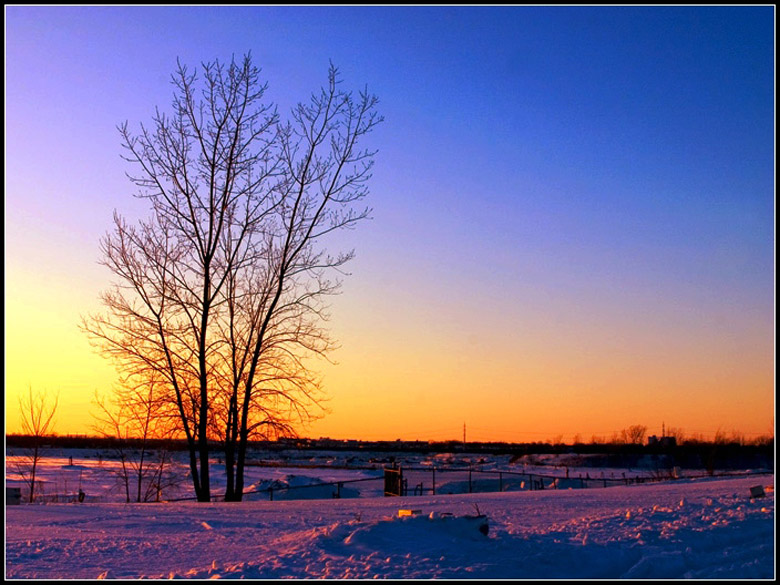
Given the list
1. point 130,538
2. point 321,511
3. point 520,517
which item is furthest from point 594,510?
point 130,538

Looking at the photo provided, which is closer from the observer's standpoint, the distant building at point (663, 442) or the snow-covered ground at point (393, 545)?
the snow-covered ground at point (393, 545)

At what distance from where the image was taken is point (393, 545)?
30.1 ft

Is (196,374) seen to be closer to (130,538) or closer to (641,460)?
(130,538)

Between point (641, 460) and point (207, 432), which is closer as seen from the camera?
point (207, 432)

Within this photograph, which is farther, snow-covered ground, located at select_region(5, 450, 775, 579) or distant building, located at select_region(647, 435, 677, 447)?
distant building, located at select_region(647, 435, 677, 447)

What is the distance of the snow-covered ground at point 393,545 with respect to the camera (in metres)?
8.40

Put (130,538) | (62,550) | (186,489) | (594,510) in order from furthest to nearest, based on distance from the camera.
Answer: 1. (186,489)
2. (594,510)
3. (130,538)
4. (62,550)

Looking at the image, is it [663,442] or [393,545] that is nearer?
[393,545]

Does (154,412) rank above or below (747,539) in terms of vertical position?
above

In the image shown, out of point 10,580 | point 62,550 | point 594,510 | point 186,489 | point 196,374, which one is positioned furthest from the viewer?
point 186,489

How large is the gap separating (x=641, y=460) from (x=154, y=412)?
261 ft

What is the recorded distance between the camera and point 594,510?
549 inches

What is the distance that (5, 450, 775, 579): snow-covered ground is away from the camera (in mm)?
8398

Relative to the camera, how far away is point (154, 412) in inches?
754
